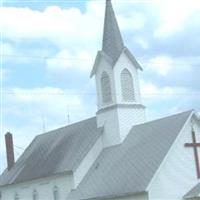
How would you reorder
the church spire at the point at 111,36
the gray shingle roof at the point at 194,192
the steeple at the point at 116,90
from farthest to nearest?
1. the church spire at the point at 111,36
2. the steeple at the point at 116,90
3. the gray shingle roof at the point at 194,192

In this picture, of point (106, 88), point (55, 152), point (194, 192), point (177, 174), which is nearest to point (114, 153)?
point (106, 88)

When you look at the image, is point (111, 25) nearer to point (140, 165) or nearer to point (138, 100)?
point (138, 100)

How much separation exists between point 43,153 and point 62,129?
253 cm

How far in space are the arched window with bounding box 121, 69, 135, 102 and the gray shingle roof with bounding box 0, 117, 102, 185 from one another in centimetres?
311

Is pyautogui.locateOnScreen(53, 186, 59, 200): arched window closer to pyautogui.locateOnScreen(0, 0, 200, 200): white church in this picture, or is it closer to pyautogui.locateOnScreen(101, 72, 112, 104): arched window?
pyautogui.locateOnScreen(0, 0, 200, 200): white church

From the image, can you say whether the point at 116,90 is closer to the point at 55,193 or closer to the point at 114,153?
the point at 114,153

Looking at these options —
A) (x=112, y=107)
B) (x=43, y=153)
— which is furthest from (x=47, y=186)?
(x=112, y=107)

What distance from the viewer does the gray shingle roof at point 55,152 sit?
49188 mm

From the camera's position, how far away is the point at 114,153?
46.1 m

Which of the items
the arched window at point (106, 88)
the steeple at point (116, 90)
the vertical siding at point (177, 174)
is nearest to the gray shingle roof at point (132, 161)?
the vertical siding at point (177, 174)

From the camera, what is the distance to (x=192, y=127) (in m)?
41.8

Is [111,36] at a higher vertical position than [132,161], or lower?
higher

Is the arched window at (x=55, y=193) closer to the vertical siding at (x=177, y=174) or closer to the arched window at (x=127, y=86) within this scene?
the arched window at (x=127, y=86)

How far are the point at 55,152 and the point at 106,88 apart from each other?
8.08 metres
